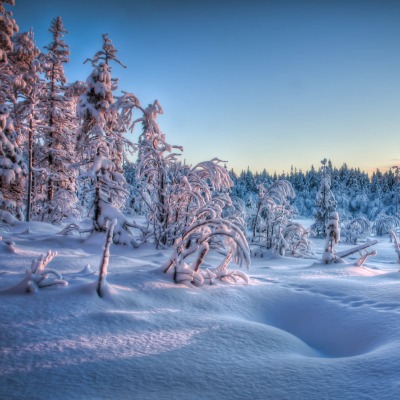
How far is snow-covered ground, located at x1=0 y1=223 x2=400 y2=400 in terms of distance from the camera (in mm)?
2326

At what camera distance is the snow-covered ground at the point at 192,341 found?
233 centimetres

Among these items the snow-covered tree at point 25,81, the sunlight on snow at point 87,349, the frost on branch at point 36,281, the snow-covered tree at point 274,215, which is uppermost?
the snow-covered tree at point 25,81

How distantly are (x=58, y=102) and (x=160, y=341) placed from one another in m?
18.2

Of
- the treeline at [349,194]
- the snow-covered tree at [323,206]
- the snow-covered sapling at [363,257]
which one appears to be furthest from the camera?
the treeline at [349,194]

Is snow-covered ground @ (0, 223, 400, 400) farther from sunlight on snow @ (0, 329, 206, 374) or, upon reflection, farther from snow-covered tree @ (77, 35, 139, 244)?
snow-covered tree @ (77, 35, 139, 244)

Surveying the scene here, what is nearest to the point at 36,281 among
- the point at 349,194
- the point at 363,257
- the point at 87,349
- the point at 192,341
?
the point at 87,349

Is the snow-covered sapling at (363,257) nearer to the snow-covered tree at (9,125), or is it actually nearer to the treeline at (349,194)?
the snow-covered tree at (9,125)

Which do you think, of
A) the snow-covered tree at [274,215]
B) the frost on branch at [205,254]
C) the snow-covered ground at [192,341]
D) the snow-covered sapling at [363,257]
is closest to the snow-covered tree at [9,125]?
the snow-covered ground at [192,341]

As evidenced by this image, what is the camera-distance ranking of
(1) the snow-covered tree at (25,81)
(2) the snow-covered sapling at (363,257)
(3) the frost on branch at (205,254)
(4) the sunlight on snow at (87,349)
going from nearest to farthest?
(4) the sunlight on snow at (87,349), (3) the frost on branch at (205,254), (2) the snow-covered sapling at (363,257), (1) the snow-covered tree at (25,81)

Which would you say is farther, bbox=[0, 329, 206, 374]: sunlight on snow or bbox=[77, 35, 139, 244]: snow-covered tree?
bbox=[77, 35, 139, 244]: snow-covered tree

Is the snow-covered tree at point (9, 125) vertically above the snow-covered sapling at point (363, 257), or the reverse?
the snow-covered tree at point (9, 125)

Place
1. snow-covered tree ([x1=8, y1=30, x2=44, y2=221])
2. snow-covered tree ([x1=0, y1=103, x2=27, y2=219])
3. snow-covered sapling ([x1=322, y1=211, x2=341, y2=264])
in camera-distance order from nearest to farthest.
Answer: snow-covered sapling ([x1=322, y1=211, x2=341, y2=264]) < snow-covered tree ([x1=0, y1=103, x2=27, y2=219]) < snow-covered tree ([x1=8, y1=30, x2=44, y2=221])

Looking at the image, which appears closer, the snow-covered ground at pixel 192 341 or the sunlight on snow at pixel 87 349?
the snow-covered ground at pixel 192 341

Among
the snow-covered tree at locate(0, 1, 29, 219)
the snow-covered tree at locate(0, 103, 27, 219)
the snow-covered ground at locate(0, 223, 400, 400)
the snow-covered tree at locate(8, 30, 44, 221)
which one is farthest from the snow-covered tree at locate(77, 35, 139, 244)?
the snow-covered ground at locate(0, 223, 400, 400)
